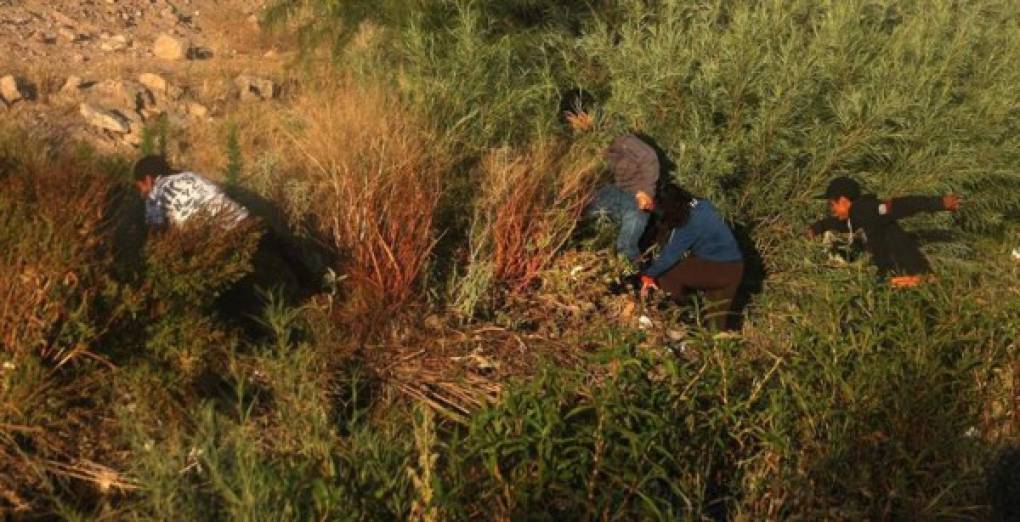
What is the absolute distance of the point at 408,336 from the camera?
18.0 ft

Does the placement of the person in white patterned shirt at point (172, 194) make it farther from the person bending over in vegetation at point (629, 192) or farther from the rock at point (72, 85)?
the rock at point (72, 85)

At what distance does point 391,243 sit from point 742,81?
3.09 m

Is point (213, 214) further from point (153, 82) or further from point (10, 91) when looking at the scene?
point (153, 82)

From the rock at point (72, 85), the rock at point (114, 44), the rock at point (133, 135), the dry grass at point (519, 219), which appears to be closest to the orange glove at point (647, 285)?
the dry grass at point (519, 219)

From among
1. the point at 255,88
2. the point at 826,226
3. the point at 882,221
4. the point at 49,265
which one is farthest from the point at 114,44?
the point at 882,221

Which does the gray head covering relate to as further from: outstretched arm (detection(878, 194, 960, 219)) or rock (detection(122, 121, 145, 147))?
rock (detection(122, 121, 145, 147))

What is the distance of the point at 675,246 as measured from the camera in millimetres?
7148

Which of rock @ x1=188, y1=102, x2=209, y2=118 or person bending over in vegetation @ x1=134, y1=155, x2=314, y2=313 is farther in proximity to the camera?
rock @ x1=188, y1=102, x2=209, y2=118

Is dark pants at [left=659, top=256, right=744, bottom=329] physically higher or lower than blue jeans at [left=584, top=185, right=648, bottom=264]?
lower

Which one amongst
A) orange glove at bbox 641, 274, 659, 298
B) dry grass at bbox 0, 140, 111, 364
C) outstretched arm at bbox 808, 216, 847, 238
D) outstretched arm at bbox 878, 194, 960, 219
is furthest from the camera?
outstretched arm at bbox 808, 216, 847, 238

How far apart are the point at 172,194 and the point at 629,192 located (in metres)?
2.95

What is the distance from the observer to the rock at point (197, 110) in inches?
431

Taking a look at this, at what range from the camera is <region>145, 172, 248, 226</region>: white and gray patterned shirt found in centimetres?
580

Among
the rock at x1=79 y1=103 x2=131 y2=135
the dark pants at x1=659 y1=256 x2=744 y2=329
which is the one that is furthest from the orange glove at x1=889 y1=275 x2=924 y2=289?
the rock at x1=79 y1=103 x2=131 y2=135
